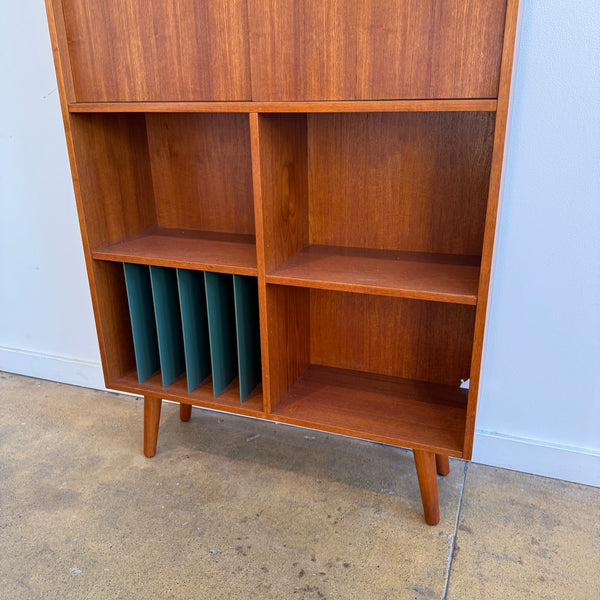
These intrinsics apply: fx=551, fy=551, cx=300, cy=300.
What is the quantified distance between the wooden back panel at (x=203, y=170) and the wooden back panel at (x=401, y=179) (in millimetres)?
202

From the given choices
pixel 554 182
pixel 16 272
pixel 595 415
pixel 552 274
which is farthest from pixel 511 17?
pixel 16 272

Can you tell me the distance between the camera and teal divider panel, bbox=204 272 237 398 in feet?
4.59

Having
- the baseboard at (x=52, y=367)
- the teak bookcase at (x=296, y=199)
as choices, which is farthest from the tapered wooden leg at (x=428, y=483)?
the baseboard at (x=52, y=367)

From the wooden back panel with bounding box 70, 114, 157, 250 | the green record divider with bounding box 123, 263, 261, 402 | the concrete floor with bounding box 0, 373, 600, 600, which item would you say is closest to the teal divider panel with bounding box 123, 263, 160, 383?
the green record divider with bounding box 123, 263, 261, 402

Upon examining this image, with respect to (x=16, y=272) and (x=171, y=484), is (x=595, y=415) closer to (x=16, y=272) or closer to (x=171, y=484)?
(x=171, y=484)

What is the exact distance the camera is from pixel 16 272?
208 cm

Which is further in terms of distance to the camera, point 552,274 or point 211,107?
point 552,274

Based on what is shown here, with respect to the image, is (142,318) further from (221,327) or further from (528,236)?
(528,236)

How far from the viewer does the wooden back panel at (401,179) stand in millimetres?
1280

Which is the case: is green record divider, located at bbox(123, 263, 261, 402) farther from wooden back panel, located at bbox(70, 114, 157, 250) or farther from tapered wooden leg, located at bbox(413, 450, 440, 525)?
tapered wooden leg, located at bbox(413, 450, 440, 525)

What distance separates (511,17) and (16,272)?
1873 millimetres

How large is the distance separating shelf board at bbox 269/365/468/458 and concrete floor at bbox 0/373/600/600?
271 mm

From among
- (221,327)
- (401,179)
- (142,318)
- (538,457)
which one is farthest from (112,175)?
(538,457)

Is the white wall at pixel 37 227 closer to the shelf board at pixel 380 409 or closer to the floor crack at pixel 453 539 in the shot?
A: the shelf board at pixel 380 409
